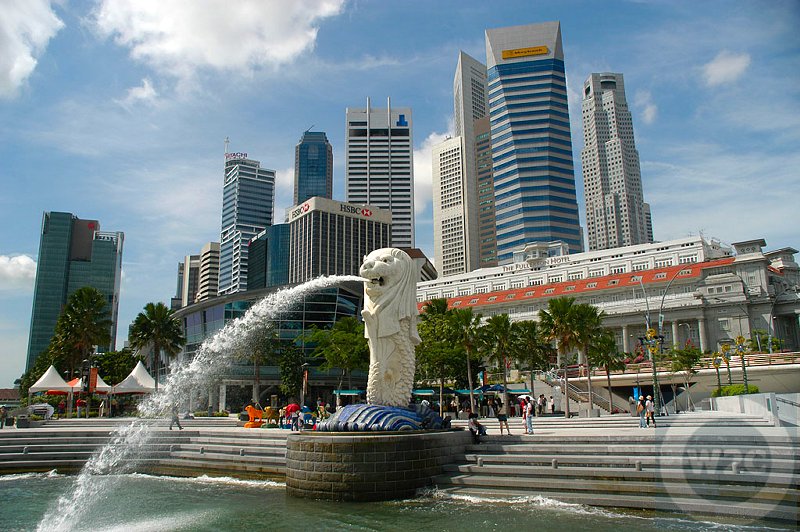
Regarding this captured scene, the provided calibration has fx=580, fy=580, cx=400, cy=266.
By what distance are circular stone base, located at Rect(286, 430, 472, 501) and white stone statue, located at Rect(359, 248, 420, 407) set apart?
88.4 inches

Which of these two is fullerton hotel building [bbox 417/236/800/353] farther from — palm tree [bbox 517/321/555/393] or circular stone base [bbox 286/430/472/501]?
circular stone base [bbox 286/430/472/501]

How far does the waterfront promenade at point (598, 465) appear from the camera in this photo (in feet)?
46.7

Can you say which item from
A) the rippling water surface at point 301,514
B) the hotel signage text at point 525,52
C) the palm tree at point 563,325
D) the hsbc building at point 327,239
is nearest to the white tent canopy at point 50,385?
the rippling water surface at point 301,514

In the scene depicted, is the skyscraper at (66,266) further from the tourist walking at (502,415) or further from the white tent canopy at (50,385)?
the tourist walking at (502,415)

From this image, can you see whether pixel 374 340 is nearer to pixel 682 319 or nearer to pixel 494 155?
pixel 682 319

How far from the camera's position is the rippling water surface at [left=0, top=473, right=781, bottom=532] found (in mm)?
13375

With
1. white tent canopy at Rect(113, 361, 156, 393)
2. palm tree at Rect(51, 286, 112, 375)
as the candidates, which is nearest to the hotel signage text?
palm tree at Rect(51, 286, 112, 375)

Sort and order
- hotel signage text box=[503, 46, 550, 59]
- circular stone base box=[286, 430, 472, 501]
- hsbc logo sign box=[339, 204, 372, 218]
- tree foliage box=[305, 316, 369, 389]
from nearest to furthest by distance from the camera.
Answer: circular stone base box=[286, 430, 472, 501]
tree foliage box=[305, 316, 369, 389]
hotel signage text box=[503, 46, 550, 59]
hsbc logo sign box=[339, 204, 372, 218]

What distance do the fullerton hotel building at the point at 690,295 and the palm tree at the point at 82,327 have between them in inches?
1613

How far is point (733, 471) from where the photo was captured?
1487 cm

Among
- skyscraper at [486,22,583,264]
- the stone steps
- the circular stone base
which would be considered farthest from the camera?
skyscraper at [486,22,583,264]

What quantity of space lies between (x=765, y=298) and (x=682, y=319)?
979cm

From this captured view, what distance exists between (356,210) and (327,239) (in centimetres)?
1398

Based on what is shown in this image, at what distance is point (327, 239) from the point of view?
166m
